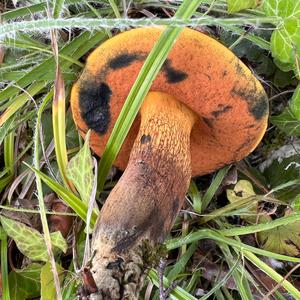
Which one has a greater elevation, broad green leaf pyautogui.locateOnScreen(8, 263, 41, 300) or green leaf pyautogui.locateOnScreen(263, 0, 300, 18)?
green leaf pyautogui.locateOnScreen(263, 0, 300, 18)

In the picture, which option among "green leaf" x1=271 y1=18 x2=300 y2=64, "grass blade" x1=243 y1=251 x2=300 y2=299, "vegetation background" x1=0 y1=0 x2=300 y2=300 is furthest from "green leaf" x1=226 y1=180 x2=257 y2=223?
"green leaf" x1=271 y1=18 x2=300 y2=64

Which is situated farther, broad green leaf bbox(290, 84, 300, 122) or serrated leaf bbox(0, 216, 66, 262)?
broad green leaf bbox(290, 84, 300, 122)


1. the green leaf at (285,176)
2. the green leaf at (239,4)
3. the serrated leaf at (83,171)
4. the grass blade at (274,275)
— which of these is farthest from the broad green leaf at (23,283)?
the green leaf at (239,4)

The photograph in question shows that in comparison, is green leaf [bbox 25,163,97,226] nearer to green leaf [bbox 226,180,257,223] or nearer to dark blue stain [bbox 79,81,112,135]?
dark blue stain [bbox 79,81,112,135]

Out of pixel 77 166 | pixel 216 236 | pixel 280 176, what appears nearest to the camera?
pixel 77 166

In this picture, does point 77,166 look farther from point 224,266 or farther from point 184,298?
point 224,266

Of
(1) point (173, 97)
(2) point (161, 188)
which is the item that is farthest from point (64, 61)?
(2) point (161, 188)

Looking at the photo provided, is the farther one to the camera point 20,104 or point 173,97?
point 20,104

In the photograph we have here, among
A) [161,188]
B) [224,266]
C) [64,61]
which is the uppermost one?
[64,61]

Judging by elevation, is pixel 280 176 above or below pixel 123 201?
below

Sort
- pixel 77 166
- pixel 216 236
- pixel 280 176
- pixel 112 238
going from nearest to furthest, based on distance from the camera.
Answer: pixel 112 238, pixel 77 166, pixel 216 236, pixel 280 176
